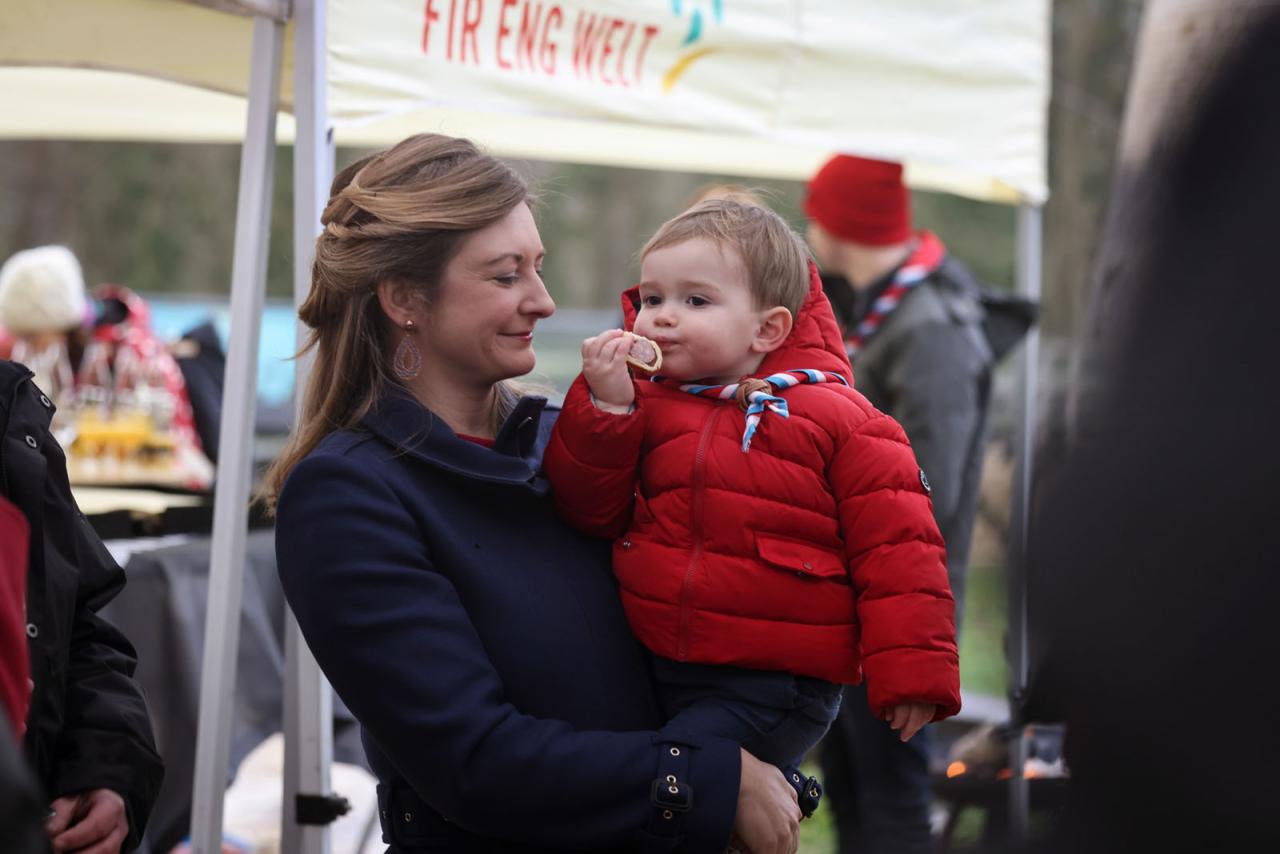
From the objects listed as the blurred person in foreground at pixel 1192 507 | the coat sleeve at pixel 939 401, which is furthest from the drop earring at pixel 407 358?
the coat sleeve at pixel 939 401

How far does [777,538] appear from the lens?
1.84m

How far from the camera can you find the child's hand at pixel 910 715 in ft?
5.91

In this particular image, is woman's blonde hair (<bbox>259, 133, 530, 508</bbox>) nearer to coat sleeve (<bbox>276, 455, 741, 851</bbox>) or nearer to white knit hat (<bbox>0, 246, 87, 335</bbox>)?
coat sleeve (<bbox>276, 455, 741, 851</bbox>)

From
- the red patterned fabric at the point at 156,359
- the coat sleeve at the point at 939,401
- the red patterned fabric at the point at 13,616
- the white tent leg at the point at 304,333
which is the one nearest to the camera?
the red patterned fabric at the point at 13,616

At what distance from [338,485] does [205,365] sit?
A: 11.2ft

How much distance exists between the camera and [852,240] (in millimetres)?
4363

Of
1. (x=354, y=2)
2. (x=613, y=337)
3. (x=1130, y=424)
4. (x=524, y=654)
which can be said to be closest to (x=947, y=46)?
(x=354, y=2)

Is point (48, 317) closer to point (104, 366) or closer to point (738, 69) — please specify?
point (104, 366)

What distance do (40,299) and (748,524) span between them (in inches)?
154

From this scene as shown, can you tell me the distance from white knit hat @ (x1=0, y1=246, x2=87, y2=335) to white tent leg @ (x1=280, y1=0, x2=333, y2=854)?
2.69 m

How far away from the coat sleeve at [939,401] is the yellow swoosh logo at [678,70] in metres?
1.09

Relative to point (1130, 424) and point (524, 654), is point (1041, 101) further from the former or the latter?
point (1130, 424)

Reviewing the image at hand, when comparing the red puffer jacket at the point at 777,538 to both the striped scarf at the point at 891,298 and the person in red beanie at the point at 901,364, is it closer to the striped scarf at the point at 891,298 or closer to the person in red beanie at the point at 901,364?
the person in red beanie at the point at 901,364

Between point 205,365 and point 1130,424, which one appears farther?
point 205,365
